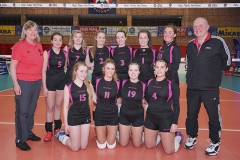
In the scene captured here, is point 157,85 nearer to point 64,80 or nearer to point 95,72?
point 95,72

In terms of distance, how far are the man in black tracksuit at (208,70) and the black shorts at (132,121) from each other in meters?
0.84

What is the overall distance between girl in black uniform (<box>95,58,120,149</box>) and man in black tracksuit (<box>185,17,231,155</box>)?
114 cm

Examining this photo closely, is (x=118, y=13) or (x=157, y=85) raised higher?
(x=118, y=13)

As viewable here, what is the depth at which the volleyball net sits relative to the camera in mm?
17125

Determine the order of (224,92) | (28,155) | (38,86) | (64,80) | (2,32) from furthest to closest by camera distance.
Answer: (2,32) → (224,92) → (64,80) → (38,86) → (28,155)

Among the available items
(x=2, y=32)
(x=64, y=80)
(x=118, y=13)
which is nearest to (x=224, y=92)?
(x=64, y=80)

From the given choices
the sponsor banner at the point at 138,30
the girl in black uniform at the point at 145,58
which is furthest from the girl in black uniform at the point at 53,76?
the sponsor banner at the point at 138,30

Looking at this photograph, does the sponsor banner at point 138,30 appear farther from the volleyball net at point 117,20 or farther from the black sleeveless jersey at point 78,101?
the black sleeveless jersey at point 78,101

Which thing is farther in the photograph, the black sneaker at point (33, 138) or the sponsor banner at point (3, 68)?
the sponsor banner at point (3, 68)

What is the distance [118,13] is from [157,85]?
14.7m

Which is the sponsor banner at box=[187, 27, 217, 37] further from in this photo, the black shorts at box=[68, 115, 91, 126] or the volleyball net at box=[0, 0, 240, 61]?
the black shorts at box=[68, 115, 91, 126]

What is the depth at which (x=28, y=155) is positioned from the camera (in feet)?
11.7

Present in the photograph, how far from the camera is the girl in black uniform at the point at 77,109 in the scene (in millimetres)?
3713

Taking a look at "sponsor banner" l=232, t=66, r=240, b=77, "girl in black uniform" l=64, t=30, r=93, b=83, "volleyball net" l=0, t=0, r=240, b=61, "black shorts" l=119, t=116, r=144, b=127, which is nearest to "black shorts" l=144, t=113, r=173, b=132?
"black shorts" l=119, t=116, r=144, b=127
